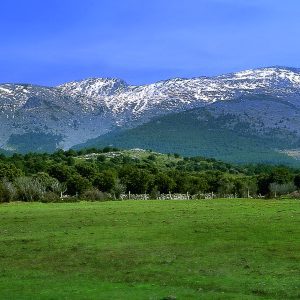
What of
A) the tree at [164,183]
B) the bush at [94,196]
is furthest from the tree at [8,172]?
the tree at [164,183]

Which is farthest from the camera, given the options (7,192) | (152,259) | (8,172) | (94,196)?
(8,172)

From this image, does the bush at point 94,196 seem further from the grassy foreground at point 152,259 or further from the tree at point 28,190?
the grassy foreground at point 152,259

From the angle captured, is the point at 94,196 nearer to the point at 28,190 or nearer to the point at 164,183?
the point at 28,190

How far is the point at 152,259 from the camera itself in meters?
33.2

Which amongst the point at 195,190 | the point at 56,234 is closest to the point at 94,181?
the point at 195,190

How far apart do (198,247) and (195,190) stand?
346 ft

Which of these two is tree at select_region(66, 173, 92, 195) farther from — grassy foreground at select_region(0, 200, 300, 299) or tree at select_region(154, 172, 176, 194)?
grassy foreground at select_region(0, 200, 300, 299)

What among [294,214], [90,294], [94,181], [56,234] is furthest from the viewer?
[94,181]

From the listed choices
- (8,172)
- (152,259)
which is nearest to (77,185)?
(8,172)

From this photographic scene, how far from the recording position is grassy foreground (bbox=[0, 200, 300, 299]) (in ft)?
83.8

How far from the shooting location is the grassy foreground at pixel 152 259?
1006 inches

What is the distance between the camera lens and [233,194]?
14150 cm

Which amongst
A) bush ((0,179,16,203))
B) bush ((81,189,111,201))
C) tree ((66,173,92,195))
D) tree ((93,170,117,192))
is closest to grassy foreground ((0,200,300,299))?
bush ((0,179,16,203))

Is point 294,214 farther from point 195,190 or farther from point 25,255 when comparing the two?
point 195,190
